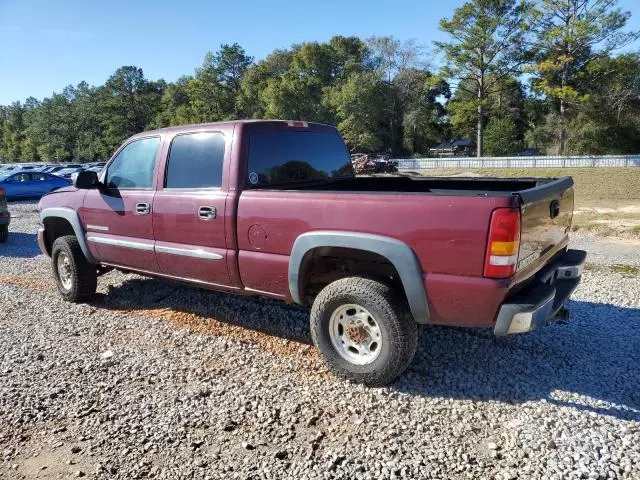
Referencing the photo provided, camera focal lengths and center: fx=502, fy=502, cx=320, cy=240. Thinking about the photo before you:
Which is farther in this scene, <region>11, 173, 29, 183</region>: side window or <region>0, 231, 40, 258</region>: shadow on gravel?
<region>11, 173, 29, 183</region>: side window

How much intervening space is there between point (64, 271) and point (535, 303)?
17.4ft

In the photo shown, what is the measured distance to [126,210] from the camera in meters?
5.00

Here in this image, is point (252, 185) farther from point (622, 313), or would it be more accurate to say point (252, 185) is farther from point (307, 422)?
point (622, 313)

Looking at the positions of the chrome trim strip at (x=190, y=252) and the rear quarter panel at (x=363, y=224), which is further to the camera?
the chrome trim strip at (x=190, y=252)

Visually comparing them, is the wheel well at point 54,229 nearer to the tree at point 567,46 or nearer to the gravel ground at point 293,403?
the gravel ground at point 293,403

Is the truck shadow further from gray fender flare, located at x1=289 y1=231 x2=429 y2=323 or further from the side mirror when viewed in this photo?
the side mirror

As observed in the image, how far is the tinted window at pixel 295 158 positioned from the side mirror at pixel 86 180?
200 cm

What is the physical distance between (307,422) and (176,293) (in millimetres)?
3395

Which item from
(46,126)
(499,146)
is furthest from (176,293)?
(46,126)

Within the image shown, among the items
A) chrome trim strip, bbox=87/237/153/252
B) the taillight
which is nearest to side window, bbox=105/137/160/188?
chrome trim strip, bbox=87/237/153/252

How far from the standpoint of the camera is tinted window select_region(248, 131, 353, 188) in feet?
14.1

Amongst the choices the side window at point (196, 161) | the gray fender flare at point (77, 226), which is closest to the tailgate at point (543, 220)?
the side window at point (196, 161)

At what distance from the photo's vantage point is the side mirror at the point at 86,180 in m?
5.13

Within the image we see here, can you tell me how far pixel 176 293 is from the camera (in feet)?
20.2
